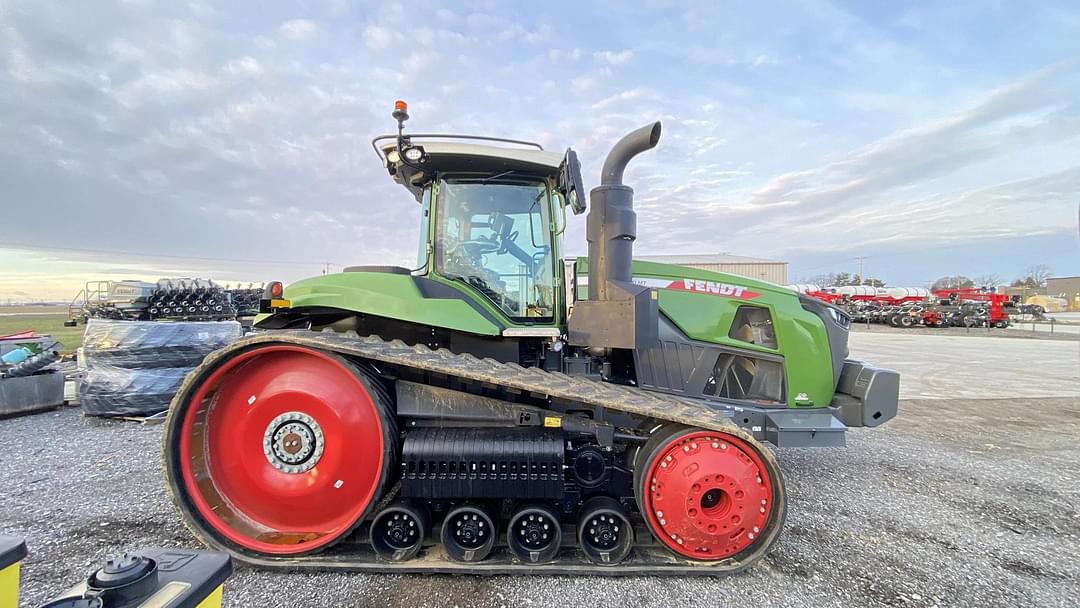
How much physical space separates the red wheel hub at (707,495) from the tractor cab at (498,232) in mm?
1168

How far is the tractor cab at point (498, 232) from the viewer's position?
2.93m

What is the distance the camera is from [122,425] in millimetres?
4793

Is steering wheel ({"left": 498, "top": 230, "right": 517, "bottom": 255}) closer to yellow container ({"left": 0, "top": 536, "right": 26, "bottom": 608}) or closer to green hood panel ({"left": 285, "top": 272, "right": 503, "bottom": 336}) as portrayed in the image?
green hood panel ({"left": 285, "top": 272, "right": 503, "bottom": 336})

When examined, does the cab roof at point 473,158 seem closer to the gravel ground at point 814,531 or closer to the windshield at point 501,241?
the windshield at point 501,241

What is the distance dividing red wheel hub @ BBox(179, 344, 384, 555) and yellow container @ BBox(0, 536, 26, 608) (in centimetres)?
119

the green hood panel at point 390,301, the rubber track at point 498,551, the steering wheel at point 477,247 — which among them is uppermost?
the steering wheel at point 477,247

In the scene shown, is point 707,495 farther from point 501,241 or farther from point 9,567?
point 9,567

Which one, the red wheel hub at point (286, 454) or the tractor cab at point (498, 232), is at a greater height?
the tractor cab at point (498, 232)

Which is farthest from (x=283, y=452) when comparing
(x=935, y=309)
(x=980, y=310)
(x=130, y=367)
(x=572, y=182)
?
(x=980, y=310)

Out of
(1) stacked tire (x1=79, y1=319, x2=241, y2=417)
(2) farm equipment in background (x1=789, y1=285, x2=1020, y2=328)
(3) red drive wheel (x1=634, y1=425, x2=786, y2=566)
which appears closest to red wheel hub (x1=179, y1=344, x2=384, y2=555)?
(3) red drive wheel (x1=634, y1=425, x2=786, y2=566)

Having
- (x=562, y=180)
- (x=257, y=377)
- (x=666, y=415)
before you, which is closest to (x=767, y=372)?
Result: (x=666, y=415)

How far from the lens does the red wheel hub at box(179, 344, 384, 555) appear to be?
2.30m

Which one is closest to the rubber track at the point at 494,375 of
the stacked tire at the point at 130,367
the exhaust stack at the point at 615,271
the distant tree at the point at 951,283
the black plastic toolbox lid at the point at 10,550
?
the exhaust stack at the point at 615,271

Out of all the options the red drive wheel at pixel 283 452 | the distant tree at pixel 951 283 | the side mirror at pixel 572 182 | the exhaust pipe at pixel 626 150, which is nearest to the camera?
the red drive wheel at pixel 283 452
